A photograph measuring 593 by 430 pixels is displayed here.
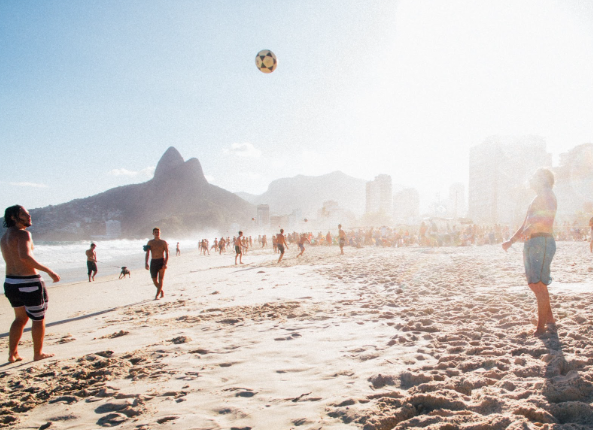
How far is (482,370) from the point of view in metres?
2.50

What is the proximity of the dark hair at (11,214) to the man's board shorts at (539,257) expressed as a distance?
227 inches

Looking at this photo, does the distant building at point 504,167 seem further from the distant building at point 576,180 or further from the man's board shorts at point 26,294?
the man's board shorts at point 26,294

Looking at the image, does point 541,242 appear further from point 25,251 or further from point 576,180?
point 576,180

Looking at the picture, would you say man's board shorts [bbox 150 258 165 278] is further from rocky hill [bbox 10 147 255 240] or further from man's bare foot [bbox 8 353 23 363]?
rocky hill [bbox 10 147 255 240]

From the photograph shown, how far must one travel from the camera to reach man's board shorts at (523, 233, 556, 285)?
3361 mm

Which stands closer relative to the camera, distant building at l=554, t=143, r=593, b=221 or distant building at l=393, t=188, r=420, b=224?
distant building at l=554, t=143, r=593, b=221

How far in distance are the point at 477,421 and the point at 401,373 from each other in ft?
2.38

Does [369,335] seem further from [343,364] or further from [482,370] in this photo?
[482,370]

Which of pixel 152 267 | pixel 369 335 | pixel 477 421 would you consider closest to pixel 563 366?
pixel 477 421

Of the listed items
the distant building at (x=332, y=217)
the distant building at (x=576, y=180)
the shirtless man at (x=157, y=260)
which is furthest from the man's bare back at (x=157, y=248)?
the distant building at (x=332, y=217)

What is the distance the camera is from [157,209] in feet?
516

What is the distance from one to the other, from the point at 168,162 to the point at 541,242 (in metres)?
192

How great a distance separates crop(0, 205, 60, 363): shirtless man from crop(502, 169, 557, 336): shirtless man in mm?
5385

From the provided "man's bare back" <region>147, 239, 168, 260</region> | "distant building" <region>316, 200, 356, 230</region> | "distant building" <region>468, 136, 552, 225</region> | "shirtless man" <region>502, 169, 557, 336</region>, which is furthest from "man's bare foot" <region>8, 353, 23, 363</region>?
"distant building" <region>316, 200, 356, 230</region>
